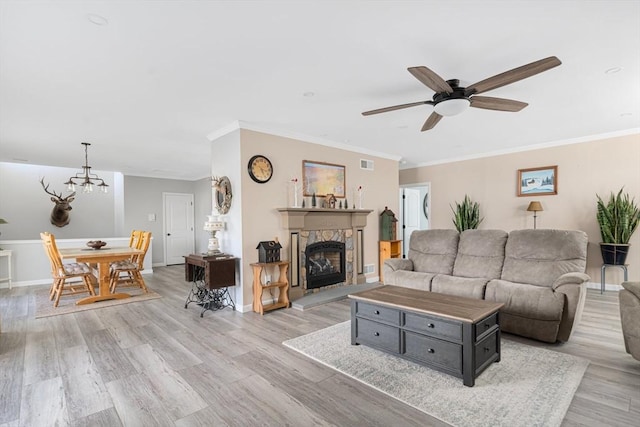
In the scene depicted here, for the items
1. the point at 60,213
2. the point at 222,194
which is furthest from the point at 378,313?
the point at 60,213

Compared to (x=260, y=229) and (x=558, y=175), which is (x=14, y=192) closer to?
(x=260, y=229)

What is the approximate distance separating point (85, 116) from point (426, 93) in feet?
13.0

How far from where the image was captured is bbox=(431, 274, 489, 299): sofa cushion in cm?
356

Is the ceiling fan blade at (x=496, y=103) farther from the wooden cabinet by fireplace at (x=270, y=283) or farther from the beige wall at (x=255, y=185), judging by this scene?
the wooden cabinet by fireplace at (x=270, y=283)

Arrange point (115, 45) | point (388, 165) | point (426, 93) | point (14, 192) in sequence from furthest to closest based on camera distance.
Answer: point (14, 192)
point (388, 165)
point (426, 93)
point (115, 45)

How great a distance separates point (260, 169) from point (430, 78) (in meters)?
2.67

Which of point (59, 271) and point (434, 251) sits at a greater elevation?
point (434, 251)

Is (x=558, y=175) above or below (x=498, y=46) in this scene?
below

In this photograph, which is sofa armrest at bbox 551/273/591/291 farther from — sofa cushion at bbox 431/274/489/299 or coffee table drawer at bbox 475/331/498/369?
coffee table drawer at bbox 475/331/498/369

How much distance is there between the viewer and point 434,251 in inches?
175

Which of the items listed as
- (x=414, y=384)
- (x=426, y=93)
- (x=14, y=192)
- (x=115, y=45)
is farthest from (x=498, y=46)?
(x=14, y=192)

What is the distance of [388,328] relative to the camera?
2791 mm

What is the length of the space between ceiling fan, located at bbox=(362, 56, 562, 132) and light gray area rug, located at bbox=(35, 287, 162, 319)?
485 cm

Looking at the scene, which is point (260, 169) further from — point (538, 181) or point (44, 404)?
point (538, 181)
